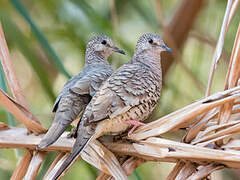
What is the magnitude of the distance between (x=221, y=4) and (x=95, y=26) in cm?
107

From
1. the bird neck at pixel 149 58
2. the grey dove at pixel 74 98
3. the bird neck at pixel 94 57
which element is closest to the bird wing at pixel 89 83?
the grey dove at pixel 74 98

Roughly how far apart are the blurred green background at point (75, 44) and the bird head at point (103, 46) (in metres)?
0.03

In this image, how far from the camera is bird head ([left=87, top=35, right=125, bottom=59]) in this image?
157 centimetres

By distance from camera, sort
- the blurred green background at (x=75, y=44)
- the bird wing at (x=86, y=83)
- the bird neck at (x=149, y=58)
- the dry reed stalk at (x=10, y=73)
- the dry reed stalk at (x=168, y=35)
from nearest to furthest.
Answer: the dry reed stalk at (x=10, y=73) < the bird wing at (x=86, y=83) < the bird neck at (x=149, y=58) < the blurred green background at (x=75, y=44) < the dry reed stalk at (x=168, y=35)

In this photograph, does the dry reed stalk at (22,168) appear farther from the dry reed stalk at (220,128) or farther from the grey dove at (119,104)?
the dry reed stalk at (220,128)

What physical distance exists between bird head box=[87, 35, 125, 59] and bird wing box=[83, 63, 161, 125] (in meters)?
0.38

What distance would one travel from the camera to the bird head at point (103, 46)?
1.57m

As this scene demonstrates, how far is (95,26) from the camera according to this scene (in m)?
1.57

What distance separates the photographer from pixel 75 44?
69.1 inches

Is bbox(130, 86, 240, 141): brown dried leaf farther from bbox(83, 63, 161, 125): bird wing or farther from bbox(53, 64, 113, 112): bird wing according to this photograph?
bbox(53, 64, 113, 112): bird wing

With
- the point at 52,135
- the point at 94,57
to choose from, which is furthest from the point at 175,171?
the point at 94,57

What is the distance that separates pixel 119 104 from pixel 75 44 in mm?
774

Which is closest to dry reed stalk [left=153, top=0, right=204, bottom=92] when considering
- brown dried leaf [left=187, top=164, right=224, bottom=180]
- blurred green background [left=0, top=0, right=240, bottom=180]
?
blurred green background [left=0, top=0, right=240, bottom=180]

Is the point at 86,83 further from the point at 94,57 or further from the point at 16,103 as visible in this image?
the point at 94,57
